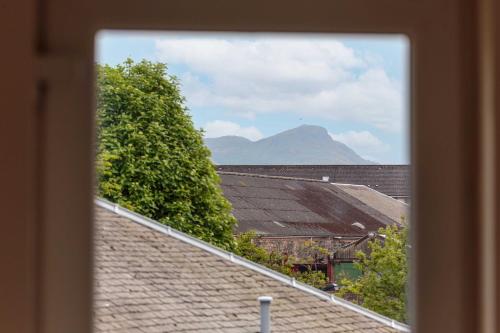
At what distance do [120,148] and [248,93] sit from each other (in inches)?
8.0

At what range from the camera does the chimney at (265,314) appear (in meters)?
1.02

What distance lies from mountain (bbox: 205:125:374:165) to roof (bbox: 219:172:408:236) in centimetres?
3

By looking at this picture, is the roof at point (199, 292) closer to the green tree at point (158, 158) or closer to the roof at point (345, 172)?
the green tree at point (158, 158)

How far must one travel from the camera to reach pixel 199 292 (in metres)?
1.05

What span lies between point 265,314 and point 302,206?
0.57ft

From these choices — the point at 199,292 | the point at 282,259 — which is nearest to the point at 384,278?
the point at 282,259

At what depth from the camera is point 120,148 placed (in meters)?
0.98

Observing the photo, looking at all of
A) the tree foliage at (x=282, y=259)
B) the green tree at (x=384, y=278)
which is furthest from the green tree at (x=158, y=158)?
the green tree at (x=384, y=278)

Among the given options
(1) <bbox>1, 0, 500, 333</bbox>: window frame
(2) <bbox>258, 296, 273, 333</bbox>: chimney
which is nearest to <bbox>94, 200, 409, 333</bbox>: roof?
(2) <bbox>258, 296, 273, 333</bbox>: chimney

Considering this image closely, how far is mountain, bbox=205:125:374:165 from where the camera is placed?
3.32 feet

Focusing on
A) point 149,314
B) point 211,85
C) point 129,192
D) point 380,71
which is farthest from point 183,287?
point 380,71

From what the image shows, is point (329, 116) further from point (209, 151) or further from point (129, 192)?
point (129, 192)

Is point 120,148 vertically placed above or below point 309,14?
below
